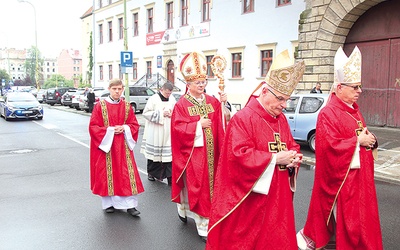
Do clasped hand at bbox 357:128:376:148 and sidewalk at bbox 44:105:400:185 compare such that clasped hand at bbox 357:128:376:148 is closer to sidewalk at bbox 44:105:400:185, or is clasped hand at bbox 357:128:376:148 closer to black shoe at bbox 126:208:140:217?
black shoe at bbox 126:208:140:217

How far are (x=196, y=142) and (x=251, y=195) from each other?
1.71m

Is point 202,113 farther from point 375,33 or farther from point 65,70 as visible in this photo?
point 65,70

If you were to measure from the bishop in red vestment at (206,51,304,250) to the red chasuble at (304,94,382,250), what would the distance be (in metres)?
0.65

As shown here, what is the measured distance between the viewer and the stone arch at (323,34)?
53.5ft

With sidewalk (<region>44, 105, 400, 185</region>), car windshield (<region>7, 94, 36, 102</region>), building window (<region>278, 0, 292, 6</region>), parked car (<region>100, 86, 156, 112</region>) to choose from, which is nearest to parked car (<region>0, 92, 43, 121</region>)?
car windshield (<region>7, 94, 36, 102</region>)

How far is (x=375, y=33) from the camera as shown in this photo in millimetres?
16500

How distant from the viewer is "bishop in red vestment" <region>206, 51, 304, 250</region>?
3.27 meters

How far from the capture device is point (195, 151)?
16.4 feet

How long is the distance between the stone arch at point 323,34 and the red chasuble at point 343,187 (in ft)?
41.8

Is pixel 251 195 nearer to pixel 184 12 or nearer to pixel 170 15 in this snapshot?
pixel 184 12

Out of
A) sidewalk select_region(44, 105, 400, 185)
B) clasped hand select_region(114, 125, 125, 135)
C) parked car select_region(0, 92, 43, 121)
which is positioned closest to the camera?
clasped hand select_region(114, 125, 125, 135)

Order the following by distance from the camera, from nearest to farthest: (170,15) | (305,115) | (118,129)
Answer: (118,129) → (305,115) → (170,15)

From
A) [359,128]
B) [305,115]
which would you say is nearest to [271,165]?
[359,128]

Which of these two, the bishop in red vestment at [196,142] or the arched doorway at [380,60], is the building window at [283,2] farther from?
the bishop in red vestment at [196,142]
